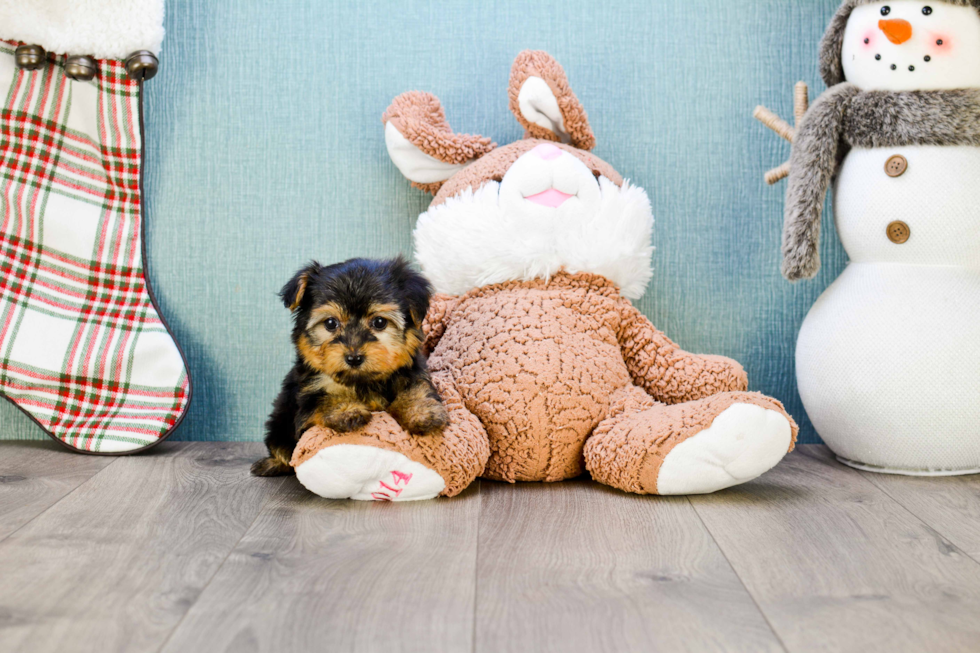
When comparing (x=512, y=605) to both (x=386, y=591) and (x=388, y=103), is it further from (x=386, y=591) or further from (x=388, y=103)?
(x=388, y=103)

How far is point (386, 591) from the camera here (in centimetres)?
109

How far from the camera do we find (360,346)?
4.60 ft

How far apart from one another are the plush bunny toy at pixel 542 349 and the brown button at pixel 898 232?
0.46 m

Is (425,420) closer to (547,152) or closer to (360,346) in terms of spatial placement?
(360,346)

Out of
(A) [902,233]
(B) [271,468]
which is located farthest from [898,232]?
(B) [271,468]

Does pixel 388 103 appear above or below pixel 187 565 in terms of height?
above

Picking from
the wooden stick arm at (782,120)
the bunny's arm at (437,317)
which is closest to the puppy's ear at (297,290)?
the bunny's arm at (437,317)

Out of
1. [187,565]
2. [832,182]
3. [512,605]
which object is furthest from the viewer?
[832,182]

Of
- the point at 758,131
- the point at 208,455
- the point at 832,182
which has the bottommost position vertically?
the point at 208,455

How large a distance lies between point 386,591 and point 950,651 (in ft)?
2.31

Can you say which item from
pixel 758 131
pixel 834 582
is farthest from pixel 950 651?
pixel 758 131

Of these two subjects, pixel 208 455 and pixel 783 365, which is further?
pixel 783 365

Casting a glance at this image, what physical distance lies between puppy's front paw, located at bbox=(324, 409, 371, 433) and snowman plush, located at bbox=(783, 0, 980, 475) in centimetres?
101

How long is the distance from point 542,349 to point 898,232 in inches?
32.8
